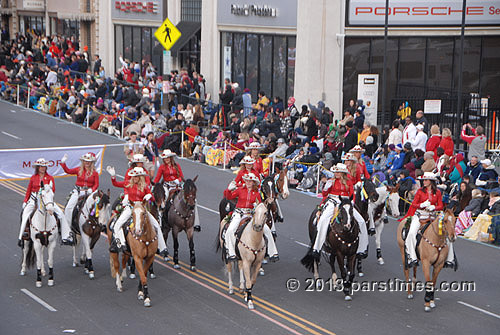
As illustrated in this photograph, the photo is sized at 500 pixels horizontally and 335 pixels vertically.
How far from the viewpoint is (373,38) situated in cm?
3447

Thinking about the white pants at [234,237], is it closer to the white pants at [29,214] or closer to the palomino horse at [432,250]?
the palomino horse at [432,250]

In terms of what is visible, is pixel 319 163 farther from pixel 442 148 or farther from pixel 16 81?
pixel 16 81

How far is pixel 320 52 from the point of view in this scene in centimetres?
3434

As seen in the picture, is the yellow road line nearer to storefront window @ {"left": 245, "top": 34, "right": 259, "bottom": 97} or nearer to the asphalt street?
the asphalt street

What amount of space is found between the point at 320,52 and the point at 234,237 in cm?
1964

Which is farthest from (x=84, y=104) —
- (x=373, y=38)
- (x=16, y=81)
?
(x=373, y=38)

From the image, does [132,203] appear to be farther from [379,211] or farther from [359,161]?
[379,211]

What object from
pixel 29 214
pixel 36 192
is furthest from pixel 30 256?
pixel 36 192

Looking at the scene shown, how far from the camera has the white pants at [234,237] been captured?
1597 cm

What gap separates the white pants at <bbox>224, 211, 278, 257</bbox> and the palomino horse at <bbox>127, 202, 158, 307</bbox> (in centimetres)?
143

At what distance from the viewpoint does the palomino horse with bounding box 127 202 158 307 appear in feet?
50.2

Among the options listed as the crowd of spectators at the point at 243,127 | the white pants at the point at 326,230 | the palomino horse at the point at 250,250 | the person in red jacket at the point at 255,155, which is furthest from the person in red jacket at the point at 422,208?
the person in red jacket at the point at 255,155

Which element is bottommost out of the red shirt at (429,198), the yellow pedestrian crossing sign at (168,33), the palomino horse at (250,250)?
the palomino horse at (250,250)

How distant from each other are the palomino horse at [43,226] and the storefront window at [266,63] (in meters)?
22.2
